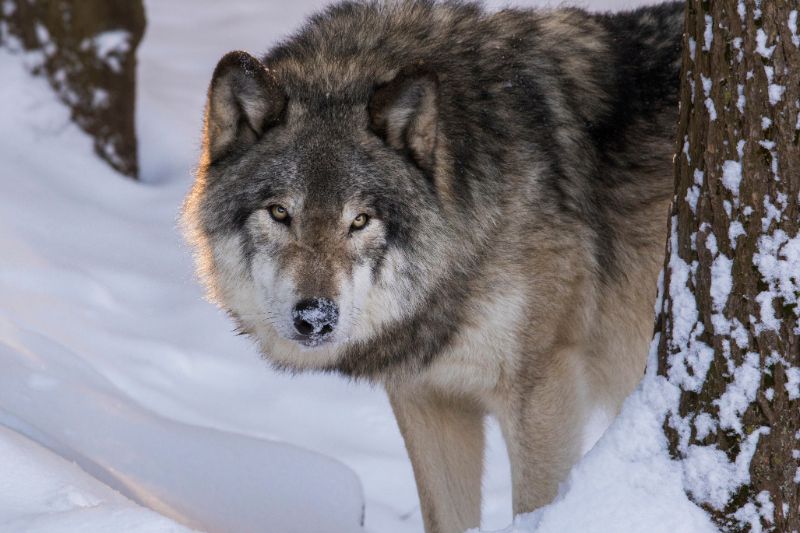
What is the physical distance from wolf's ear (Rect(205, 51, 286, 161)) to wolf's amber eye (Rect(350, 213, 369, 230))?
0.44 meters

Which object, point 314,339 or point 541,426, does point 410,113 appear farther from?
point 541,426

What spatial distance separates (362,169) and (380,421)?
2682mm

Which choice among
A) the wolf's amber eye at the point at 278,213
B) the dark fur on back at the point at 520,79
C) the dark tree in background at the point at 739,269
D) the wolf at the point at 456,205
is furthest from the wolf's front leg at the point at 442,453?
the dark tree in background at the point at 739,269

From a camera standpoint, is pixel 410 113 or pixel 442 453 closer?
pixel 410 113

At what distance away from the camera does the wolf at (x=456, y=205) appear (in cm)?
321

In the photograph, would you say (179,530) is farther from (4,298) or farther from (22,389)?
(4,298)

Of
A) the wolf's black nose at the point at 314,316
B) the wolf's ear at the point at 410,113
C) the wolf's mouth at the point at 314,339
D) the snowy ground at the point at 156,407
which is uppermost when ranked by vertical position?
the wolf's ear at the point at 410,113

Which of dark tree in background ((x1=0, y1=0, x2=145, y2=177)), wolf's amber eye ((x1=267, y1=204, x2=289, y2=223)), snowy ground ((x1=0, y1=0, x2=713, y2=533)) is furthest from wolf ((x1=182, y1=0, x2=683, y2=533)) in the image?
dark tree in background ((x1=0, y1=0, x2=145, y2=177))

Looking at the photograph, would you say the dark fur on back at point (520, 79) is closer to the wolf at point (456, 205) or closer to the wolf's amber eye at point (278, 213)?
the wolf at point (456, 205)

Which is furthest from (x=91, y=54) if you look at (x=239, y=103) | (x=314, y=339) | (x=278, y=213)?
(x=314, y=339)

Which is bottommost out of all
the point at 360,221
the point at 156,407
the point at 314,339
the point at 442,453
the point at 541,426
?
the point at 156,407

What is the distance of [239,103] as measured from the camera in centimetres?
333

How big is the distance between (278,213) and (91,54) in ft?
17.1

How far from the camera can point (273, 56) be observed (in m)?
3.69
